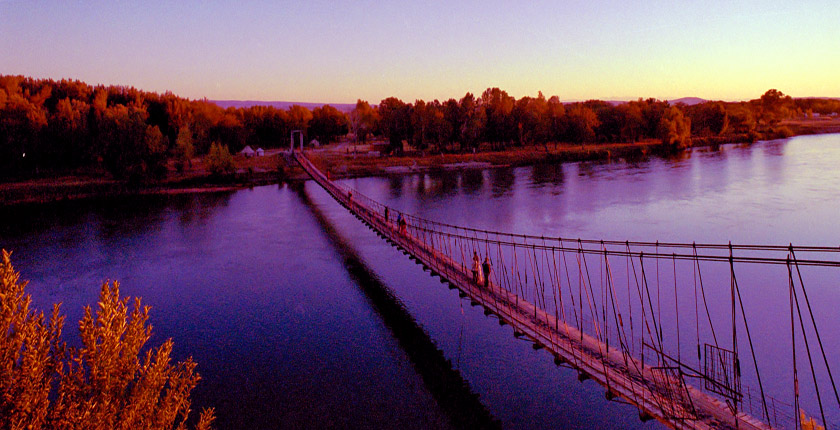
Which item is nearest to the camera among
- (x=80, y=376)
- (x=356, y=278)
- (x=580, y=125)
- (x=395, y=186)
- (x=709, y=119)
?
(x=80, y=376)

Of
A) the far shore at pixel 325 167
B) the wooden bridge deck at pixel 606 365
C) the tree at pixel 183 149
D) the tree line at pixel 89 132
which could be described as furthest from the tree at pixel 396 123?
the wooden bridge deck at pixel 606 365

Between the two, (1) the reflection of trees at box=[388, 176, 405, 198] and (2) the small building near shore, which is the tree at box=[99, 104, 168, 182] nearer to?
(2) the small building near shore

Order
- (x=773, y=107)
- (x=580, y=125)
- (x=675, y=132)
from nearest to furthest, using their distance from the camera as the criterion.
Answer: (x=580, y=125)
(x=675, y=132)
(x=773, y=107)

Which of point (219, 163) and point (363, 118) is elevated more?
point (363, 118)

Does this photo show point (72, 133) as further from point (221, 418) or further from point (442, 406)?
point (442, 406)

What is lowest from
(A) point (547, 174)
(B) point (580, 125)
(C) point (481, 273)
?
(C) point (481, 273)

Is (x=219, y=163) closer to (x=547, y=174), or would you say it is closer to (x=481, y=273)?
(x=547, y=174)

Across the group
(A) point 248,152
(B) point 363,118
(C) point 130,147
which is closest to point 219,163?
(C) point 130,147

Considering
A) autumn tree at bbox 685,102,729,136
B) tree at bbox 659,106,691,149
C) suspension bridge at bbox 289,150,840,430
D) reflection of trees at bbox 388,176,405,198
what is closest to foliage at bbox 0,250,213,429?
suspension bridge at bbox 289,150,840,430

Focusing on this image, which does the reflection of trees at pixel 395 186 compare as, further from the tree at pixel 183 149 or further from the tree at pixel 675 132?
the tree at pixel 675 132

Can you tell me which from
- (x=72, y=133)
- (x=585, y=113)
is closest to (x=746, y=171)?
(x=585, y=113)
